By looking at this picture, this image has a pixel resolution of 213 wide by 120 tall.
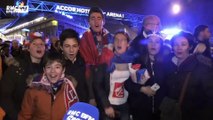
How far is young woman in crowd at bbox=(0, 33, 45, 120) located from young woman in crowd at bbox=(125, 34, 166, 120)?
134 cm

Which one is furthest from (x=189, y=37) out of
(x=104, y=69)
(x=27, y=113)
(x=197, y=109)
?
(x=27, y=113)

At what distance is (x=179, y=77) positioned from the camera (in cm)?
442

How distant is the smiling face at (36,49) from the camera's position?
15.8 ft

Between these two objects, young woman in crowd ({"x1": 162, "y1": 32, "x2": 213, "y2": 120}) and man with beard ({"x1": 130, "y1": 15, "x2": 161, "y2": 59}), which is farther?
man with beard ({"x1": 130, "y1": 15, "x2": 161, "y2": 59})

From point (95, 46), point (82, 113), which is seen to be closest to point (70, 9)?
point (95, 46)

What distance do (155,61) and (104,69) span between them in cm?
76

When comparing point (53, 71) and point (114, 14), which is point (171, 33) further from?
point (114, 14)

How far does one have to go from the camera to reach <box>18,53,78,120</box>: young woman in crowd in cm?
395

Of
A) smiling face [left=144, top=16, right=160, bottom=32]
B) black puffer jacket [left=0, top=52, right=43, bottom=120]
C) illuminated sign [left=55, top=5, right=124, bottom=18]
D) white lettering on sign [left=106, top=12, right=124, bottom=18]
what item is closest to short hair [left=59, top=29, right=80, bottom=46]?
black puffer jacket [left=0, top=52, right=43, bottom=120]

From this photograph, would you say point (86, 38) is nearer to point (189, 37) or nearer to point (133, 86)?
point (133, 86)

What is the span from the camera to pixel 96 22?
555 cm

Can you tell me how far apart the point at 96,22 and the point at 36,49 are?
3.94 ft

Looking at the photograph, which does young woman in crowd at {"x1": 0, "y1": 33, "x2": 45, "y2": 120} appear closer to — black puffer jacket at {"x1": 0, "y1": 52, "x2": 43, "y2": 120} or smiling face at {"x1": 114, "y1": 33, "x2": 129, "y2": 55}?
black puffer jacket at {"x1": 0, "y1": 52, "x2": 43, "y2": 120}

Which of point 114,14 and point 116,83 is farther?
point 114,14
